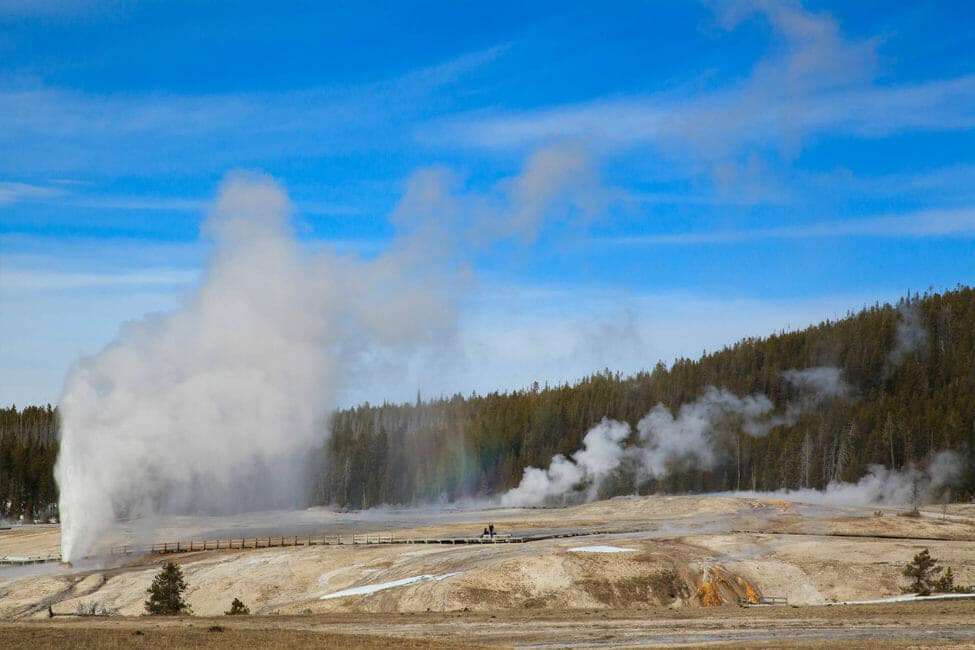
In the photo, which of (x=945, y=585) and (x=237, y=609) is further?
(x=945, y=585)

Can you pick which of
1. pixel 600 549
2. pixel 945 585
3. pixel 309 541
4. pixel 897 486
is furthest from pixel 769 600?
pixel 897 486

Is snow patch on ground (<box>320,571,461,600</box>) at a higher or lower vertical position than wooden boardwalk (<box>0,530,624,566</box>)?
lower

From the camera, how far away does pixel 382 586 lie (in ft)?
200

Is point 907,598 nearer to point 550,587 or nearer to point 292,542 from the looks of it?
point 550,587

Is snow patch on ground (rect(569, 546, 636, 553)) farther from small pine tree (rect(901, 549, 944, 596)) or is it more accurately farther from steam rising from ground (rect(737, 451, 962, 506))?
steam rising from ground (rect(737, 451, 962, 506))

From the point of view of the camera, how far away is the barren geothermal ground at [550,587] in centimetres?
4122

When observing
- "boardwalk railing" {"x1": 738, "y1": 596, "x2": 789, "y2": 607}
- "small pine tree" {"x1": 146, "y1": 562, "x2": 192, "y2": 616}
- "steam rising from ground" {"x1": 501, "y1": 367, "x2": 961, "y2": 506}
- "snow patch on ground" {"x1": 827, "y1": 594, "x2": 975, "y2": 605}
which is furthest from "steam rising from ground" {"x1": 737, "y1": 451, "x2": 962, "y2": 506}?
"small pine tree" {"x1": 146, "y1": 562, "x2": 192, "y2": 616}

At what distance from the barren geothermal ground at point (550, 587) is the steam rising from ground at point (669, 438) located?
50.1 m

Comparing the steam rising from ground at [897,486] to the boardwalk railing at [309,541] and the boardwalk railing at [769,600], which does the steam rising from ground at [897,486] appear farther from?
the boardwalk railing at [769,600]

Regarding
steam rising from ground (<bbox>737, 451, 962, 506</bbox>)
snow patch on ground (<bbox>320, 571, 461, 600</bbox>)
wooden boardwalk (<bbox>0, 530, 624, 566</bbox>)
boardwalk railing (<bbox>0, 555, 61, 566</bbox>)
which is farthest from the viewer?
steam rising from ground (<bbox>737, 451, 962, 506</bbox>)

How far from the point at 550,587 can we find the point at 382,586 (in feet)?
31.4

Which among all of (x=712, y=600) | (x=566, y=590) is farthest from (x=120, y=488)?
(x=712, y=600)

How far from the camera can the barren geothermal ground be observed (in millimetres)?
41219

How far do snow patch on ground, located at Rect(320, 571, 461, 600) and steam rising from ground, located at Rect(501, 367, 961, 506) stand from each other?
88.4 metres
